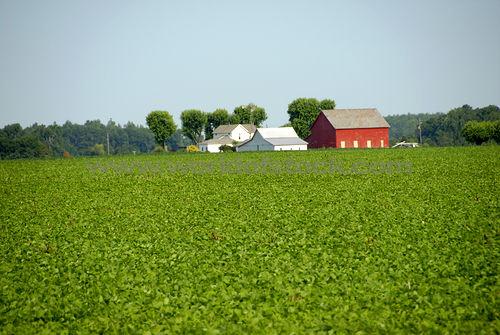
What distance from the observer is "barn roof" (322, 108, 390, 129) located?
292ft

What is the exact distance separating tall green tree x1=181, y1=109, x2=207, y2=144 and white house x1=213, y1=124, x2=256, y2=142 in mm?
8256

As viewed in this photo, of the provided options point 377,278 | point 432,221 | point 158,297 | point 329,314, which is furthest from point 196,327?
point 432,221

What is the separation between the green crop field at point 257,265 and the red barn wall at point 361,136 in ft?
221

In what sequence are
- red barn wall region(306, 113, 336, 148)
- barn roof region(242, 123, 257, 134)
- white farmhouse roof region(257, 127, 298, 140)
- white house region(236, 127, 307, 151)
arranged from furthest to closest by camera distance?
barn roof region(242, 123, 257, 134) < white farmhouse roof region(257, 127, 298, 140) < white house region(236, 127, 307, 151) < red barn wall region(306, 113, 336, 148)

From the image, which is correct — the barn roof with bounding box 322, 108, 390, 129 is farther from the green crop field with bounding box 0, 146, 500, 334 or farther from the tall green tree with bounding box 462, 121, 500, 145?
the green crop field with bounding box 0, 146, 500, 334

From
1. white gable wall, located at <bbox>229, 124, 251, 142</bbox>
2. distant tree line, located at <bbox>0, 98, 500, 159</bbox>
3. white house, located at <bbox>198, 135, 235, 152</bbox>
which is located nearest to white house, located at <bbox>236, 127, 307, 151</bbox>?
distant tree line, located at <bbox>0, 98, 500, 159</bbox>

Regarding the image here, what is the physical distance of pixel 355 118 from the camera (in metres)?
90.4

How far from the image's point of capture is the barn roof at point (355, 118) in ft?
292

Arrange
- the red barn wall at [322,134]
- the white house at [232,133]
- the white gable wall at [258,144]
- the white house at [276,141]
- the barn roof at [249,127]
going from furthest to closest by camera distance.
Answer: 1. the barn roof at [249,127]
2. the white house at [232,133]
3. the white gable wall at [258,144]
4. the white house at [276,141]
5. the red barn wall at [322,134]

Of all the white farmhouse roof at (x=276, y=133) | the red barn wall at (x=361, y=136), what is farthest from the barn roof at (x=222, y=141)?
the red barn wall at (x=361, y=136)

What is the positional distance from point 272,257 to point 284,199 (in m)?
9.68

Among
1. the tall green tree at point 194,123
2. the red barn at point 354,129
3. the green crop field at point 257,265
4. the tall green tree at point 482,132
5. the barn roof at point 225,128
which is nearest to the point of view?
the green crop field at point 257,265

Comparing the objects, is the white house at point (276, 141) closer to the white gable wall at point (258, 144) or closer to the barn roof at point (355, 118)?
the white gable wall at point (258, 144)

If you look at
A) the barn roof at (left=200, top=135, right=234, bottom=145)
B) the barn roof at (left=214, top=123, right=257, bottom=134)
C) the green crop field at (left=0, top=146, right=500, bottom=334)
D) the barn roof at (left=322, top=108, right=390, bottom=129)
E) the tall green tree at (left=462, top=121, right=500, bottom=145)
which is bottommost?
the green crop field at (left=0, top=146, right=500, bottom=334)
